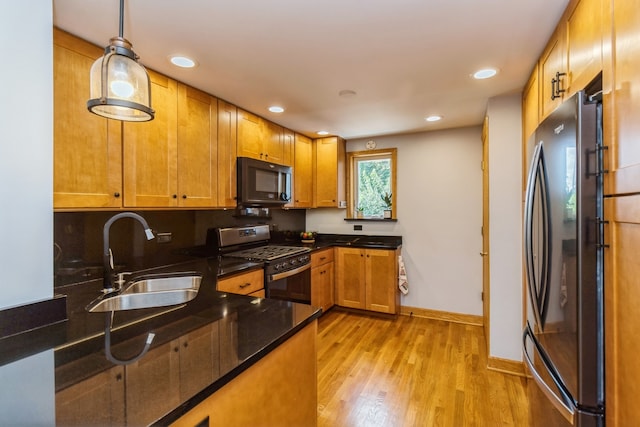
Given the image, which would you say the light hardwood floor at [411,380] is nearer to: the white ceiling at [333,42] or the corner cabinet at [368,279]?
the corner cabinet at [368,279]

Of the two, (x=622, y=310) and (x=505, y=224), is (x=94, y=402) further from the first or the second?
(x=505, y=224)

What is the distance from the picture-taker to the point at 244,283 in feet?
7.45

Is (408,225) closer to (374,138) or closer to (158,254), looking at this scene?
(374,138)

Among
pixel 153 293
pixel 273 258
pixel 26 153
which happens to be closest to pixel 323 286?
pixel 273 258

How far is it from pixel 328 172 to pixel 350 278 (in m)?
1.39

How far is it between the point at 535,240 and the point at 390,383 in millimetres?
1516

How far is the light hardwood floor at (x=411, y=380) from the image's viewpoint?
190cm

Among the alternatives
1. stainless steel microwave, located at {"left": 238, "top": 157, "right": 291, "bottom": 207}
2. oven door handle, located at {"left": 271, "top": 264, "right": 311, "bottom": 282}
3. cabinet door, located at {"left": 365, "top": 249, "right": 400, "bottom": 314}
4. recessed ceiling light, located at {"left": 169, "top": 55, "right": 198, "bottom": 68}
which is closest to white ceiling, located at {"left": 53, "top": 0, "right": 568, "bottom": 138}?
recessed ceiling light, located at {"left": 169, "top": 55, "right": 198, "bottom": 68}

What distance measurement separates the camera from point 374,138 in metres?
3.96

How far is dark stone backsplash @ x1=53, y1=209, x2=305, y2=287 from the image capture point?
1.73 metres

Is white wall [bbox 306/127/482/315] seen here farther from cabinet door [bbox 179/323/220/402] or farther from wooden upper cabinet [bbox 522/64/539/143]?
cabinet door [bbox 179/323/220/402]

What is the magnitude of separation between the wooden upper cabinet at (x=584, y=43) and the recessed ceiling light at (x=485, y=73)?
2.01 feet

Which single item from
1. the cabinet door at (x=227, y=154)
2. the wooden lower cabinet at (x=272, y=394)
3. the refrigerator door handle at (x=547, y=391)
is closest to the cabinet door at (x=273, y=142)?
the cabinet door at (x=227, y=154)

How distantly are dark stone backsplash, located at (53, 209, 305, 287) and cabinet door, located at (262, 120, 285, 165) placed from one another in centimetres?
74
